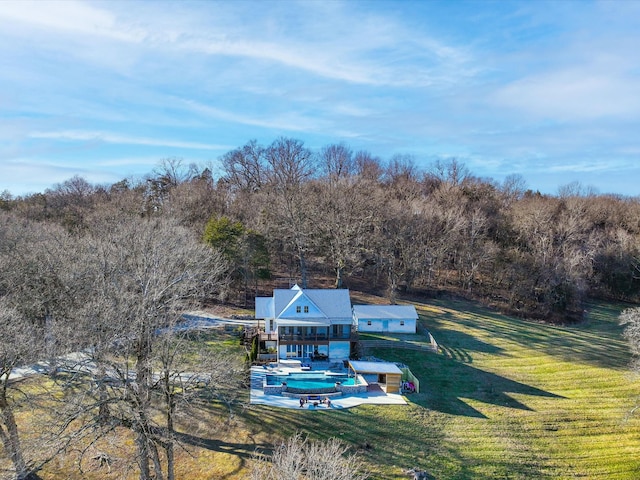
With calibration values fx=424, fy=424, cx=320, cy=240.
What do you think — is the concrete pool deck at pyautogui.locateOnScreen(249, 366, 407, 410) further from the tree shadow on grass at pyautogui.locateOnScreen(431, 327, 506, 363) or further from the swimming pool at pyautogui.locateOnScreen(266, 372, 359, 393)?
the tree shadow on grass at pyautogui.locateOnScreen(431, 327, 506, 363)

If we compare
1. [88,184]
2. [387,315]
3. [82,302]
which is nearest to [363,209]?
[387,315]

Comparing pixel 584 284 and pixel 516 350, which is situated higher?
pixel 584 284

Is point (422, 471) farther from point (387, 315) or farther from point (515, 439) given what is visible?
point (387, 315)

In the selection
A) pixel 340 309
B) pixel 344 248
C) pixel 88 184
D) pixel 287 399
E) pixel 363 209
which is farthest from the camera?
pixel 88 184

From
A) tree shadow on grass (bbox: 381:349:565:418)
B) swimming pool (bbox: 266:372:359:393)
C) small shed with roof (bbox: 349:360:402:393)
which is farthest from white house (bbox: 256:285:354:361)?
tree shadow on grass (bbox: 381:349:565:418)

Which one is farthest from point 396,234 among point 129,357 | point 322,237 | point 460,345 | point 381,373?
point 129,357

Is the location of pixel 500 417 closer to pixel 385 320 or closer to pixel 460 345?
pixel 460 345

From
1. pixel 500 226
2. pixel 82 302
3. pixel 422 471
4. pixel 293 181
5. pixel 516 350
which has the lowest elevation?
pixel 422 471

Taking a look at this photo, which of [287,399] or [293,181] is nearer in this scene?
[287,399]
